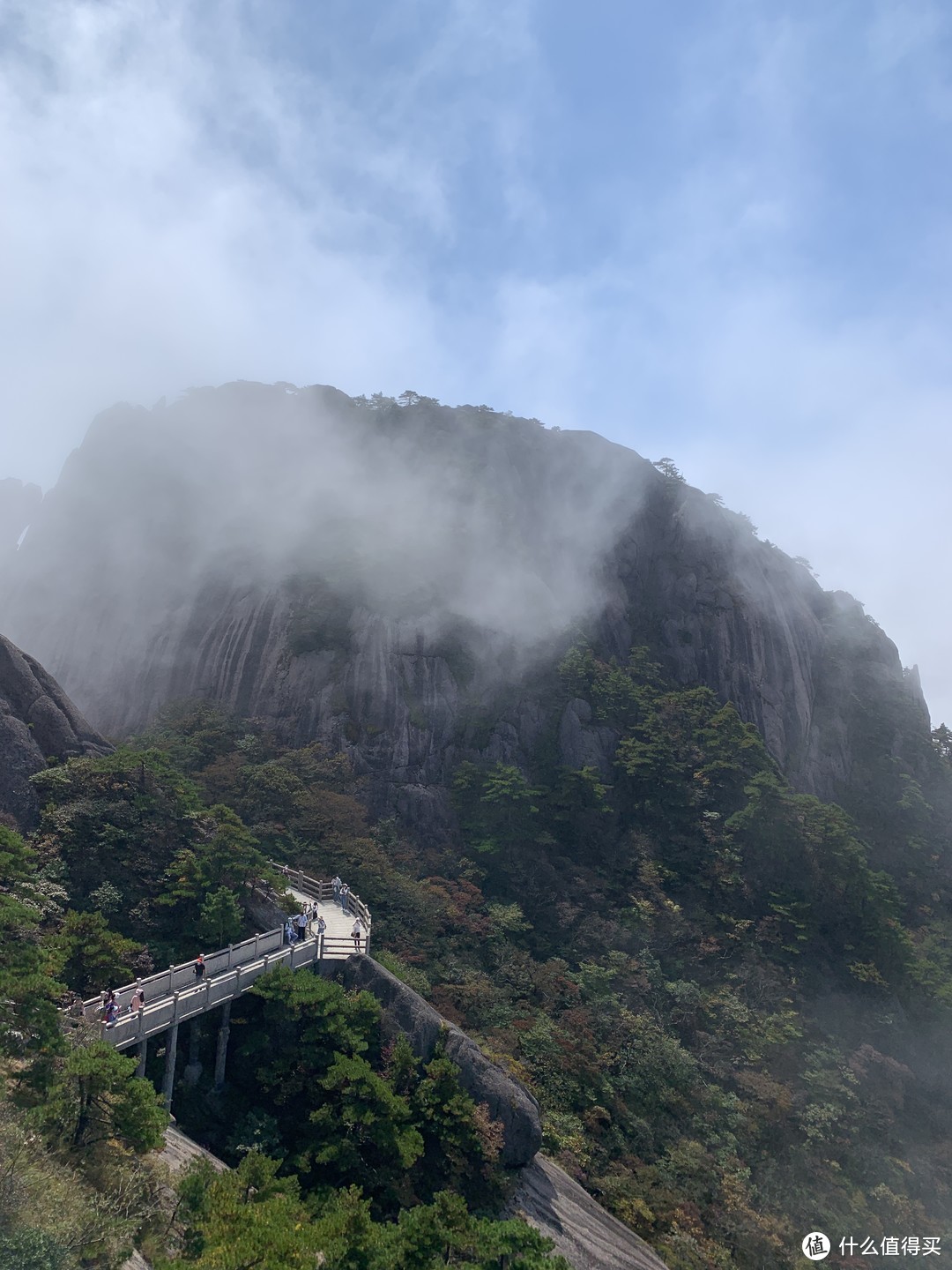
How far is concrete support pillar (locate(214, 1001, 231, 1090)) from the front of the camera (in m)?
22.0

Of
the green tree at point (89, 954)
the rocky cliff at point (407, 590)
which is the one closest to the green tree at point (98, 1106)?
the green tree at point (89, 954)

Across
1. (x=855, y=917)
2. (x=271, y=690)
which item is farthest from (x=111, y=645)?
(x=855, y=917)

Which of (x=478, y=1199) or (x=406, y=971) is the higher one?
(x=406, y=971)

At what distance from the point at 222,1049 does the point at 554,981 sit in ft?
46.6

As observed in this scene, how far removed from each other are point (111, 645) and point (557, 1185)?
42876 millimetres

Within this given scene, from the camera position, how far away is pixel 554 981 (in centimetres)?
3155

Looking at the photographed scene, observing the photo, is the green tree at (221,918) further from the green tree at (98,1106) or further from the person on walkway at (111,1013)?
the green tree at (98,1106)

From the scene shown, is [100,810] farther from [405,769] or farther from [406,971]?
[405,769]

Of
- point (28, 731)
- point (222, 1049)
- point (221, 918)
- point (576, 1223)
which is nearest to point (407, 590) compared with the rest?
point (28, 731)

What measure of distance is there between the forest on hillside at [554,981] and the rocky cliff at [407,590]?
384cm

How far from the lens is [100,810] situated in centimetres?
2605

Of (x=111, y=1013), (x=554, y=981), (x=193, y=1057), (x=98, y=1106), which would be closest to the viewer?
(x=98, y=1106)

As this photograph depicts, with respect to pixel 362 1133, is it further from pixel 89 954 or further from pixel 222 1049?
pixel 89 954

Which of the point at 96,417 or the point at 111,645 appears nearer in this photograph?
the point at 111,645
